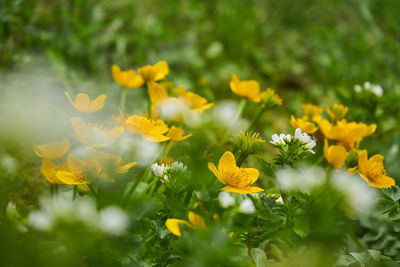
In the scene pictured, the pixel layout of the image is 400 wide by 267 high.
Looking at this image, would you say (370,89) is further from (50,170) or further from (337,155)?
(50,170)

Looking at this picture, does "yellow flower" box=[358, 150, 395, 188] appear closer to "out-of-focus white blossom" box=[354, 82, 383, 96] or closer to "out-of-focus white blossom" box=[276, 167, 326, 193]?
"out-of-focus white blossom" box=[276, 167, 326, 193]

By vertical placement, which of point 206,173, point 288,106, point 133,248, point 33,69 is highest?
point 206,173

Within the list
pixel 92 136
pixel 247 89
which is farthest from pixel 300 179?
pixel 92 136

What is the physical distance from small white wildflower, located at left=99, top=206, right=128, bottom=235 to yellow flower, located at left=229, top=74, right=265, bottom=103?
0.76 metres

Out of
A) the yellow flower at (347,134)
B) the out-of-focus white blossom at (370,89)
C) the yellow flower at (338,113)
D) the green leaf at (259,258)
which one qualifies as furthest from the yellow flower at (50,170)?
the out-of-focus white blossom at (370,89)

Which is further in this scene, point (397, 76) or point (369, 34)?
point (369, 34)

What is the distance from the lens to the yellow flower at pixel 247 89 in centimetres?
146

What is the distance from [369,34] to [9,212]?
3933 mm

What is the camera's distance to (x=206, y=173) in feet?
3.34

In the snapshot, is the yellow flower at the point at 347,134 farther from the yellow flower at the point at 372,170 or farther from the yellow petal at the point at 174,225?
the yellow petal at the point at 174,225

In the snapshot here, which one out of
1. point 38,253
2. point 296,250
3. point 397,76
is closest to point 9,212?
point 38,253

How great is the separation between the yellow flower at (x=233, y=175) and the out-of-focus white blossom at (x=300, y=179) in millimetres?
83

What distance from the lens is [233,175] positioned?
105 cm

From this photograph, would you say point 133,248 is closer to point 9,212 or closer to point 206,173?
point 206,173
